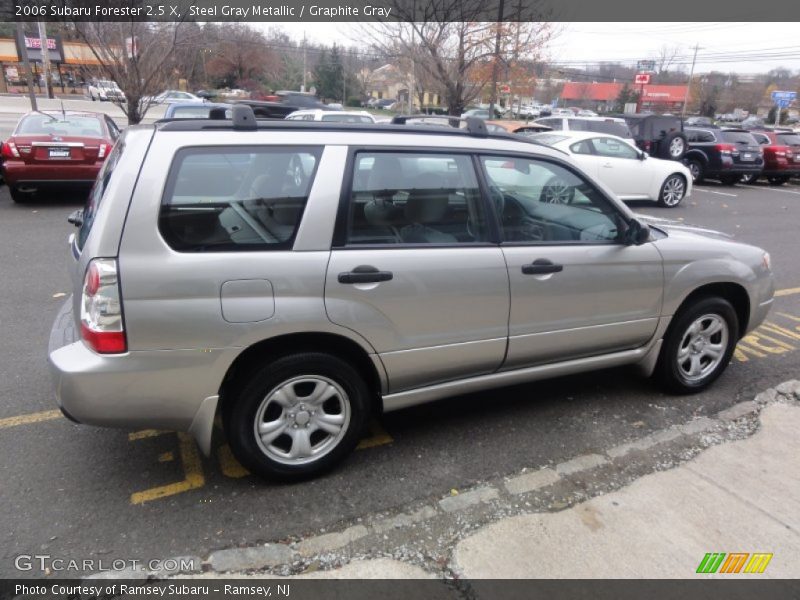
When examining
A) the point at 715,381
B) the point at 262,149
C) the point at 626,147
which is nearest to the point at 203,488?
the point at 262,149

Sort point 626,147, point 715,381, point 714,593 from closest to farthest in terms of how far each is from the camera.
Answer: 1. point 714,593
2. point 715,381
3. point 626,147

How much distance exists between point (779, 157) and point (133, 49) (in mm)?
18296

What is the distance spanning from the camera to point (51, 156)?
30.7 ft

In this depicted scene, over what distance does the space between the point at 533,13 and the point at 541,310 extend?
17686mm

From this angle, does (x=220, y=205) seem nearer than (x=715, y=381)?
Yes

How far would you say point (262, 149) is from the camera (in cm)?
279

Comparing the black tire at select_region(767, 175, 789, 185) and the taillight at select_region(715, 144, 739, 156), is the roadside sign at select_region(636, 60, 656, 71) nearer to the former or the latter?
the black tire at select_region(767, 175, 789, 185)

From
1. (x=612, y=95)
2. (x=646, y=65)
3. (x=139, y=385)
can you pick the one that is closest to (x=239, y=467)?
(x=139, y=385)

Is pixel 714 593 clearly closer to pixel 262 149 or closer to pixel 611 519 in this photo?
pixel 611 519

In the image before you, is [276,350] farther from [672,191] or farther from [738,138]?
[738,138]

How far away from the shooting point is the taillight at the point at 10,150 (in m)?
9.14

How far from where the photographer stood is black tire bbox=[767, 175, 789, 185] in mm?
18591

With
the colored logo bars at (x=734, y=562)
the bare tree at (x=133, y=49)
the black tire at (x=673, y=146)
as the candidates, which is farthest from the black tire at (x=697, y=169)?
the colored logo bars at (x=734, y=562)

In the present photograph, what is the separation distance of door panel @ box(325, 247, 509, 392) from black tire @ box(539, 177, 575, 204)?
69 centimetres
